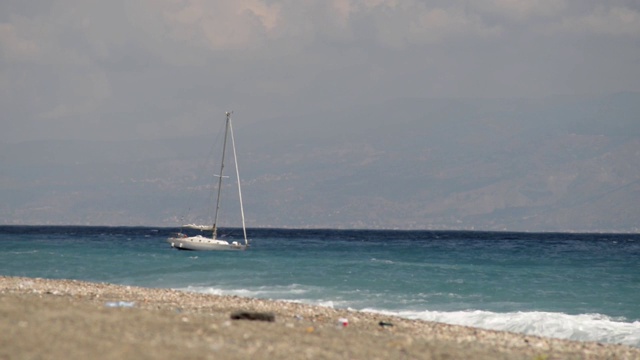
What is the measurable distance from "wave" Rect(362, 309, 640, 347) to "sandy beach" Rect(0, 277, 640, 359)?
525 cm

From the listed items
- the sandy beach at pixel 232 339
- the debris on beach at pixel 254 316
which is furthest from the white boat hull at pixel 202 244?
the debris on beach at pixel 254 316

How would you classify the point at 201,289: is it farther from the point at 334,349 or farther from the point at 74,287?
the point at 334,349

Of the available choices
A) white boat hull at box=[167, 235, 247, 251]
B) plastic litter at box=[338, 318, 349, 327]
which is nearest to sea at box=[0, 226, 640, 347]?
plastic litter at box=[338, 318, 349, 327]

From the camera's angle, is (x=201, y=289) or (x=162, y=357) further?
(x=201, y=289)

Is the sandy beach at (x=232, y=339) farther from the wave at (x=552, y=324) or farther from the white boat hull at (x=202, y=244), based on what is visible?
the white boat hull at (x=202, y=244)

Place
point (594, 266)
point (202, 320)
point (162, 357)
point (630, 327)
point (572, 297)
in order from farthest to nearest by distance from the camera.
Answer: point (594, 266) < point (572, 297) < point (630, 327) < point (202, 320) < point (162, 357)

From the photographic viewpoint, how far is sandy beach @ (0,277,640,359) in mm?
14648

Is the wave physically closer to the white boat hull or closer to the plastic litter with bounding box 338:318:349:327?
the plastic litter with bounding box 338:318:349:327

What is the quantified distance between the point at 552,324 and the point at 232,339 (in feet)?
49.0

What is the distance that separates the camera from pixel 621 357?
19.3 m

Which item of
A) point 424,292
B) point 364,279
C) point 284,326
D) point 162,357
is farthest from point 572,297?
point 162,357

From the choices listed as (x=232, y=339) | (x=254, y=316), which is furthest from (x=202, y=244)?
(x=232, y=339)

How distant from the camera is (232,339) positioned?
1634 centimetres

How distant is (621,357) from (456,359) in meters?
4.60
